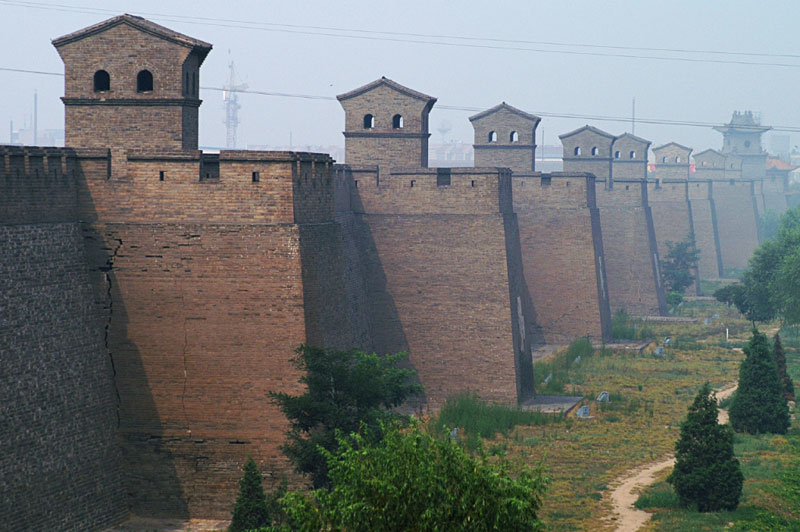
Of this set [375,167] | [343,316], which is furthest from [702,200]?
[343,316]

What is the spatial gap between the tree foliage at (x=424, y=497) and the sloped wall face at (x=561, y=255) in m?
29.7

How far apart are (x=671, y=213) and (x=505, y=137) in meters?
23.4

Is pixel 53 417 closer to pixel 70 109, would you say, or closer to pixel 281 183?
pixel 281 183

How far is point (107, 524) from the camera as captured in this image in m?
17.7

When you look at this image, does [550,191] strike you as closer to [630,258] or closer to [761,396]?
[630,258]

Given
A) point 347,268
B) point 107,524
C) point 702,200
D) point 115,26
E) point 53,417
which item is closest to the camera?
point 53,417

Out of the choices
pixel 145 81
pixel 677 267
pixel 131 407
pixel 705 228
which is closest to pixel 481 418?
pixel 131 407

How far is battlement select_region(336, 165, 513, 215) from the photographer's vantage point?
29.6 metres

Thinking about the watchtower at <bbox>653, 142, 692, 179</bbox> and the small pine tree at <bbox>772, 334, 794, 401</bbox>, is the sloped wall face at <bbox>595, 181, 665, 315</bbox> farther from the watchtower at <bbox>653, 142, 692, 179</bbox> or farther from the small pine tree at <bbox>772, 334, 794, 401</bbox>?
the watchtower at <bbox>653, 142, 692, 179</bbox>

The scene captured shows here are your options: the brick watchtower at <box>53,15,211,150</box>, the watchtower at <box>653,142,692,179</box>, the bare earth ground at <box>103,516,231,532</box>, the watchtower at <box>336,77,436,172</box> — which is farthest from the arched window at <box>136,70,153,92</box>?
the watchtower at <box>653,142,692,179</box>

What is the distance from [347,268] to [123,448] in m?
9.55

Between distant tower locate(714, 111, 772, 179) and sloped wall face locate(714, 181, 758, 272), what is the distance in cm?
2865

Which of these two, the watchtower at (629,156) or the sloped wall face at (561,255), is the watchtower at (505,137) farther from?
the watchtower at (629,156)

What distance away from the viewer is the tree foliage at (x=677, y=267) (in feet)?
187
